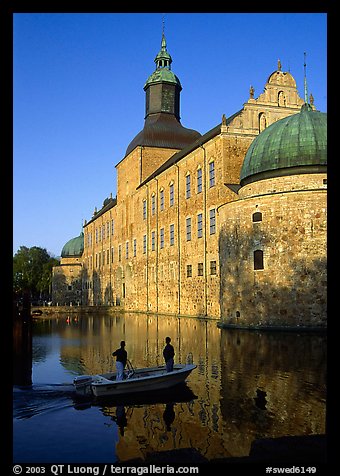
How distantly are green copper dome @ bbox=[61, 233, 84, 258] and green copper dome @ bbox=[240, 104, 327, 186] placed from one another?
69.5 m

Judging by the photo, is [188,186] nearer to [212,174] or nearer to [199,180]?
[199,180]

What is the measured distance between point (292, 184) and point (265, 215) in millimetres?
3283

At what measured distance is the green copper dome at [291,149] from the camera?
91.6ft

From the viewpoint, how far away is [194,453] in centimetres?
655

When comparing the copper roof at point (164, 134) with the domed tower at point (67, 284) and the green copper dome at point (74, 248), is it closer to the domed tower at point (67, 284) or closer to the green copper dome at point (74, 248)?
the domed tower at point (67, 284)

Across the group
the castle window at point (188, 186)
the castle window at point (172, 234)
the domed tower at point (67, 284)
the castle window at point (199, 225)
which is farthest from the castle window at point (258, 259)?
the domed tower at point (67, 284)

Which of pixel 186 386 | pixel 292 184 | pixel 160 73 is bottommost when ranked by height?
pixel 186 386

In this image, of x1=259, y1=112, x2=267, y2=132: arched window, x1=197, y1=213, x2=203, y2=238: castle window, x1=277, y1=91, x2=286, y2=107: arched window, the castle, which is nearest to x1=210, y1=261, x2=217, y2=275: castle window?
the castle

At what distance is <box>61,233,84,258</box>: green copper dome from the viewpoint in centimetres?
9570

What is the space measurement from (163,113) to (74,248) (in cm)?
4487

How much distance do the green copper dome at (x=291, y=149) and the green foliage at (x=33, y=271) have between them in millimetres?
70898

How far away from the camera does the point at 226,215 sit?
94.9 ft
